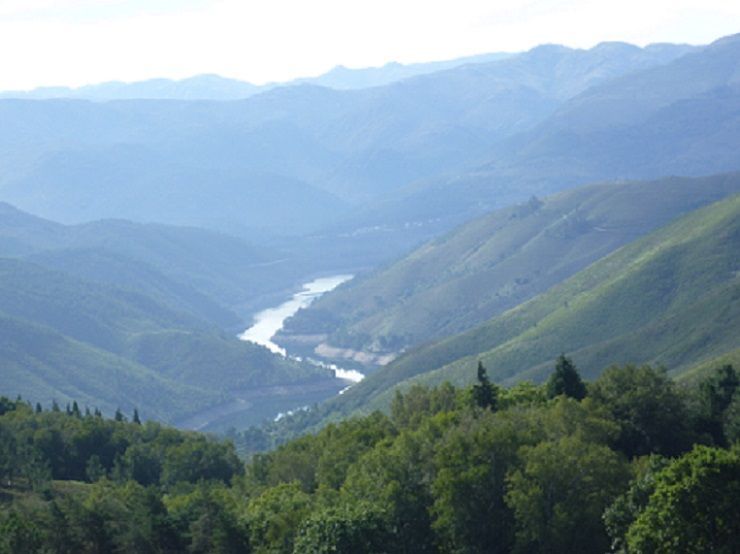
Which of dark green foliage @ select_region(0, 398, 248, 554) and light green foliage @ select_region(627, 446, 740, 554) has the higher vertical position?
dark green foliage @ select_region(0, 398, 248, 554)

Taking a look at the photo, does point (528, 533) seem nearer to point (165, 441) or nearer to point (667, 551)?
point (667, 551)

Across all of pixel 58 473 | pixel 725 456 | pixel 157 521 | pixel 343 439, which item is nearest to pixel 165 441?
pixel 58 473

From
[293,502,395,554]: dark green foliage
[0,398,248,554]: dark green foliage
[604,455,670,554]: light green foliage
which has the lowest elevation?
[604,455,670,554]: light green foliage

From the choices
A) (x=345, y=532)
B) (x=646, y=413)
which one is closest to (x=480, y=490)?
(x=345, y=532)

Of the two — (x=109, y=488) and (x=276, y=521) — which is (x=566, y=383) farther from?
(x=109, y=488)

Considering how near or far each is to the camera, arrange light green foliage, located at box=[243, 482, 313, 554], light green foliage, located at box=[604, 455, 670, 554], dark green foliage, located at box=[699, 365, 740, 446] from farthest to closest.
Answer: dark green foliage, located at box=[699, 365, 740, 446]
light green foliage, located at box=[243, 482, 313, 554]
light green foliage, located at box=[604, 455, 670, 554]

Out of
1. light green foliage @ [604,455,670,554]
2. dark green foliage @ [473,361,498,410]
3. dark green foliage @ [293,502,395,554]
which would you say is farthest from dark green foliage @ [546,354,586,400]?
dark green foliage @ [293,502,395,554]

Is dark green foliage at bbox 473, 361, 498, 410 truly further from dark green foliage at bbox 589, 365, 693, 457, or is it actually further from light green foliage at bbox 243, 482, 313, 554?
light green foliage at bbox 243, 482, 313, 554
